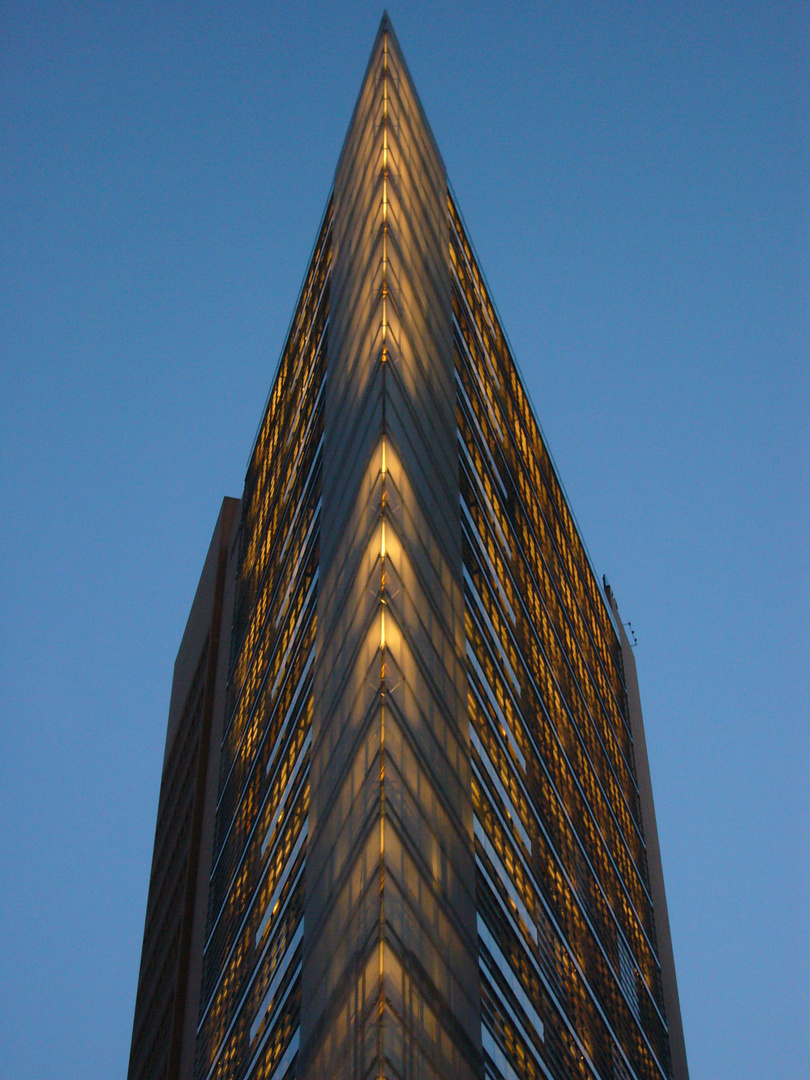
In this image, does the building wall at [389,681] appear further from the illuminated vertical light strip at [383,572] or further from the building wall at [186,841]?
the building wall at [186,841]

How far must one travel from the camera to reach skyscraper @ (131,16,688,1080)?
1559 inches

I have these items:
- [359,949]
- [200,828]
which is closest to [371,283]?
[359,949]

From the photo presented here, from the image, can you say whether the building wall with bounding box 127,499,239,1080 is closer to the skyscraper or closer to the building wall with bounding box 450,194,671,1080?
the skyscraper

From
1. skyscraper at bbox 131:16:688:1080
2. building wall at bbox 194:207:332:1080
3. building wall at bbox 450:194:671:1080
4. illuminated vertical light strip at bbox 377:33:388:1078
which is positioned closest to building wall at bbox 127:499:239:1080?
skyscraper at bbox 131:16:688:1080

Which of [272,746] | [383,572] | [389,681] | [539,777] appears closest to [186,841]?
[272,746]

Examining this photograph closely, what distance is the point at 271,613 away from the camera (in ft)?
222

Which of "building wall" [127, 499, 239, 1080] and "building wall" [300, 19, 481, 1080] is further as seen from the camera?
"building wall" [127, 499, 239, 1080]

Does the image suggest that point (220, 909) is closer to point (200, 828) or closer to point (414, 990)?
point (200, 828)

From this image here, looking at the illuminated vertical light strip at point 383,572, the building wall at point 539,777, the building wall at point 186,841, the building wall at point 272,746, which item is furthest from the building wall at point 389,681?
the building wall at point 186,841

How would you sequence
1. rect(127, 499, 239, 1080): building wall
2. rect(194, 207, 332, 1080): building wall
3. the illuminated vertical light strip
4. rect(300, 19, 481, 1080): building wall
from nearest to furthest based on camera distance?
1. the illuminated vertical light strip
2. rect(300, 19, 481, 1080): building wall
3. rect(194, 207, 332, 1080): building wall
4. rect(127, 499, 239, 1080): building wall

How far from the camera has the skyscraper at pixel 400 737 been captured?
3959 centimetres

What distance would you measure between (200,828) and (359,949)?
148ft

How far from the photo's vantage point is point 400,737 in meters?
40.5

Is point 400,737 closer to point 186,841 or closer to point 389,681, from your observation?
point 389,681
